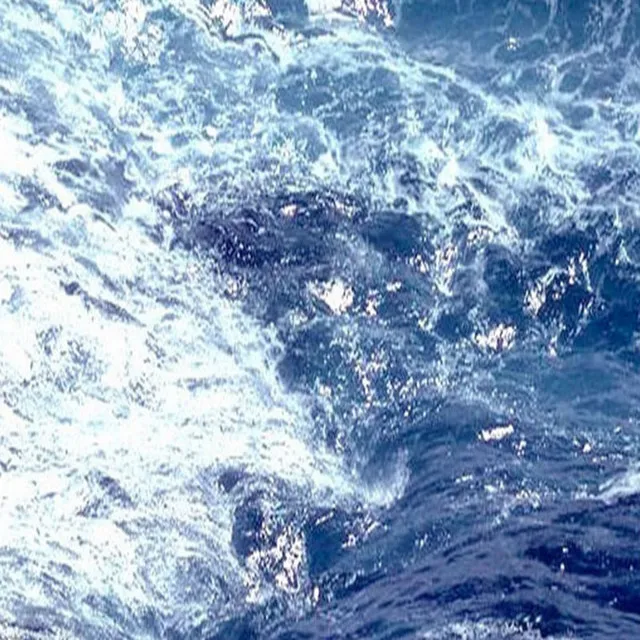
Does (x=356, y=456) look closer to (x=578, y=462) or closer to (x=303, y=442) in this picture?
(x=303, y=442)

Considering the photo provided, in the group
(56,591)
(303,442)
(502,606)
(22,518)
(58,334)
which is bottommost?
(502,606)

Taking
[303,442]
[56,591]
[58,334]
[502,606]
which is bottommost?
[502,606]

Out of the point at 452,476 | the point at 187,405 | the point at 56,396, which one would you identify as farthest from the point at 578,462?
the point at 56,396

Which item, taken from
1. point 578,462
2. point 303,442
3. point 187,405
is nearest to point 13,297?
point 187,405

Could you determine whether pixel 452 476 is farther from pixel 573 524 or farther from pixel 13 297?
pixel 13 297

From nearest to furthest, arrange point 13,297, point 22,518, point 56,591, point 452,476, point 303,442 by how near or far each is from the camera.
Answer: point 56,591 → point 22,518 → point 452,476 → point 303,442 → point 13,297

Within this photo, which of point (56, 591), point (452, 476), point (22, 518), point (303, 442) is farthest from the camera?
point (303, 442)

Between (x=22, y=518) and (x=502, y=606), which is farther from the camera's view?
(x=22, y=518)

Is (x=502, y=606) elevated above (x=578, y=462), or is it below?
below

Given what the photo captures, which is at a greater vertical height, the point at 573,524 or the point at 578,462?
the point at 578,462
